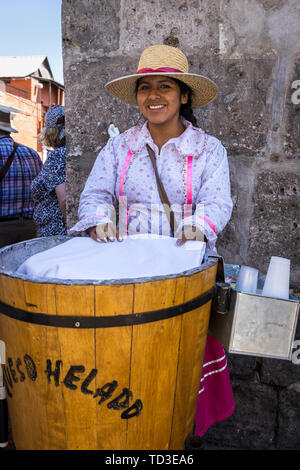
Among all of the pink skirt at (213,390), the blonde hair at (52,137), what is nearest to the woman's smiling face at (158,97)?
the pink skirt at (213,390)

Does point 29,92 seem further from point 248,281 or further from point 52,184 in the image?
point 248,281

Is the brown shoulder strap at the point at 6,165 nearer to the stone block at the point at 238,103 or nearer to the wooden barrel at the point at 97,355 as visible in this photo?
the stone block at the point at 238,103

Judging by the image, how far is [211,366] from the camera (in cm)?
166

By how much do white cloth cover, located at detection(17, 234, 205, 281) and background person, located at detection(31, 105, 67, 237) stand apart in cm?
144

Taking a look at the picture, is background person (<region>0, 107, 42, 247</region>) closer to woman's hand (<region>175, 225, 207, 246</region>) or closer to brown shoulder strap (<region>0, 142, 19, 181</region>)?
brown shoulder strap (<region>0, 142, 19, 181</region>)

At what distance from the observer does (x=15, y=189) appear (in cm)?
351

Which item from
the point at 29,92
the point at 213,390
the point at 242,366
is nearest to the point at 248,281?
the point at 213,390

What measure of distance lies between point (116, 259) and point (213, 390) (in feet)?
3.00

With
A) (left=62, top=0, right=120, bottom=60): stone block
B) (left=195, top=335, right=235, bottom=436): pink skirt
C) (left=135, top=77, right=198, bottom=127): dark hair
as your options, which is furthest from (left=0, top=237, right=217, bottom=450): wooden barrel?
Result: (left=62, top=0, right=120, bottom=60): stone block

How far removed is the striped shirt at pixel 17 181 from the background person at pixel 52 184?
518mm

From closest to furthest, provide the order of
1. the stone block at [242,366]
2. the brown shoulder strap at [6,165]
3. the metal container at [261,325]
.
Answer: the metal container at [261,325] < the stone block at [242,366] < the brown shoulder strap at [6,165]

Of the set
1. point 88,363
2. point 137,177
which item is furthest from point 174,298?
point 137,177

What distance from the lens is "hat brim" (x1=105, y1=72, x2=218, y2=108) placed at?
1.66 metres

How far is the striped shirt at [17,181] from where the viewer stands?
3457mm
